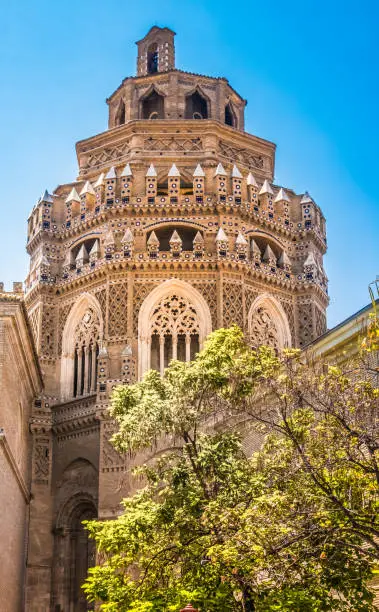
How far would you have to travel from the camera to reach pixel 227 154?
3628 cm

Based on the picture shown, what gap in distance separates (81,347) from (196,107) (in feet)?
40.3

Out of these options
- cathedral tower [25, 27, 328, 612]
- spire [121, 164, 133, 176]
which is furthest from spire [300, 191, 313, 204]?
spire [121, 164, 133, 176]

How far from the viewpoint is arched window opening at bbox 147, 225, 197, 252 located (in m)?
34.2

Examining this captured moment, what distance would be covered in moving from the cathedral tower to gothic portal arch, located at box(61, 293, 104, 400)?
50 mm

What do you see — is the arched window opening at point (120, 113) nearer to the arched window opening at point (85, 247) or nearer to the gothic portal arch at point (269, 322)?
the arched window opening at point (85, 247)

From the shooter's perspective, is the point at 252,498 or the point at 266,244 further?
the point at 266,244

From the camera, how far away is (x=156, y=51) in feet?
137

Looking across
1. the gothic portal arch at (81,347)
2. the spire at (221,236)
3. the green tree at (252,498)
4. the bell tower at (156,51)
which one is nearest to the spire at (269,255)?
the spire at (221,236)

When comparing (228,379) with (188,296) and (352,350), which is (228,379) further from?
(188,296)

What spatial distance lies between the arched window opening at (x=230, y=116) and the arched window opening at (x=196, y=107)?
1.07 metres

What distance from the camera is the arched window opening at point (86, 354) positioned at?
32.7m

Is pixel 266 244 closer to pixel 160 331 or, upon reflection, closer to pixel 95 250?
pixel 160 331

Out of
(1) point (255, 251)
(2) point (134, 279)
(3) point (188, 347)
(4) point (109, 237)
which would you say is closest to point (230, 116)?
(1) point (255, 251)

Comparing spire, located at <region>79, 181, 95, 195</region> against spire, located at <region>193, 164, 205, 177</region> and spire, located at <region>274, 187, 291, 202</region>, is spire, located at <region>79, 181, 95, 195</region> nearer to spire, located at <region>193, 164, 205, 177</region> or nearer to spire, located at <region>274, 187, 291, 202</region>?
spire, located at <region>193, 164, 205, 177</region>
